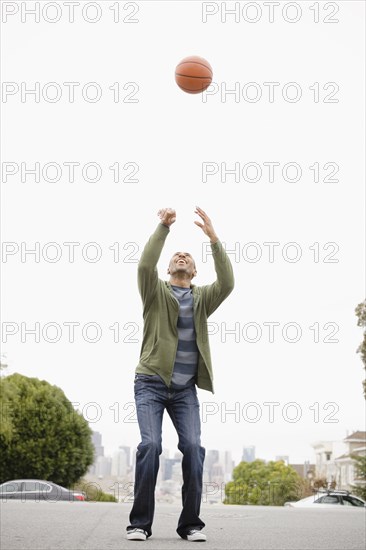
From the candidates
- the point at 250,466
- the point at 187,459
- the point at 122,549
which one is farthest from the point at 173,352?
the point at 250,466

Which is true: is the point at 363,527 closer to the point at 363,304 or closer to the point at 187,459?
the point at 187,459

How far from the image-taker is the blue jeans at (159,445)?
5.43 m

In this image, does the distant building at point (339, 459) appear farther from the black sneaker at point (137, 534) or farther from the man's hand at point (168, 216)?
the man's hand at point (168, 216)

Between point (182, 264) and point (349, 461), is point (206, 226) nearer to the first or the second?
point (182, 264)

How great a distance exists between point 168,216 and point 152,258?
36cm

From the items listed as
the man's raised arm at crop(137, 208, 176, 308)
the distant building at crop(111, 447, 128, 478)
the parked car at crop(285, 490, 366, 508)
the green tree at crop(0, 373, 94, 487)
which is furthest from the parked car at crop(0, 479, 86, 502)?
the distant building at crop(111, 447, 128, 478)

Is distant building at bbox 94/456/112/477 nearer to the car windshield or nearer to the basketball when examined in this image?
the car windshield

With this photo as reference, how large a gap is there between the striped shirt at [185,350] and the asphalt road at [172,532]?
3.85 feet

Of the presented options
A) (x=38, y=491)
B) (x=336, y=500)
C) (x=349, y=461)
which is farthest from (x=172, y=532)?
(x=349, y=461)

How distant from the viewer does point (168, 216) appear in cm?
569

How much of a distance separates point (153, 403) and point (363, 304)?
31.5m

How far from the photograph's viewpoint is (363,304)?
3575 centimetres

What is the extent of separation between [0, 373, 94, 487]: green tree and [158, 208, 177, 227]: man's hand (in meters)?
30.8

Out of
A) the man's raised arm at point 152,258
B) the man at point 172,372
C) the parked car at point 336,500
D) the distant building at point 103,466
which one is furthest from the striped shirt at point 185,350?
the distant building at point 103,466
